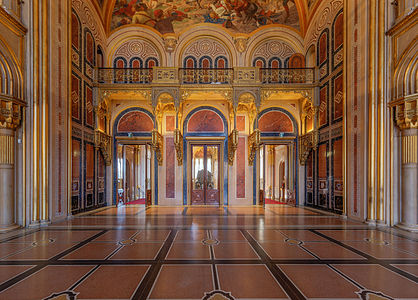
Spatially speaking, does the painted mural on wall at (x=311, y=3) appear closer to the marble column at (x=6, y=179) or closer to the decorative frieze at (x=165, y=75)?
the decorative frieze at (x=165, y=75)

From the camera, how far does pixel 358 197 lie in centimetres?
749

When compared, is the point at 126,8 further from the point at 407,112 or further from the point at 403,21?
the point at 407,112

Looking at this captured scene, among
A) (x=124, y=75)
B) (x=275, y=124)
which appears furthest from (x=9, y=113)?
(x=275, y=124)

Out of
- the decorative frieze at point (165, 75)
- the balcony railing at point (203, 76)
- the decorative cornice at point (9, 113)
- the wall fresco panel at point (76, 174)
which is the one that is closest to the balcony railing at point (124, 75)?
the balcony railing at point (203, 76)

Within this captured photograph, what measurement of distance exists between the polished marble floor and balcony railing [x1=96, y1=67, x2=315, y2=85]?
6565mm

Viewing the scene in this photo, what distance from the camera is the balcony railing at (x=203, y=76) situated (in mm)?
10703

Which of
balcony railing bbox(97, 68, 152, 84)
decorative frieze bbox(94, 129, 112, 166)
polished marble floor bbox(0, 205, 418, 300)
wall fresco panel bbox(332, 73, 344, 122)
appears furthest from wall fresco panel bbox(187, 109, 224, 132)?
polished marble floor bbox(0, 205, 418, 300)

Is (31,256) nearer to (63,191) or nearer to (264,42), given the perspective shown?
(63,191)

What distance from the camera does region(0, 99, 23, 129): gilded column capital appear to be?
19.7 ft

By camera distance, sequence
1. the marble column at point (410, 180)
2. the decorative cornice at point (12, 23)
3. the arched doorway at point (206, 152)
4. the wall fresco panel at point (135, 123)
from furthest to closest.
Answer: the wall fresco panel at point (135, 123) < the arched doorway at point (206, 152) < the marble column at point (410, 180) < the decorative cornice at point (12, 23)

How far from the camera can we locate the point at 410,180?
6.31 meters

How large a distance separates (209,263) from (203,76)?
28.3ft

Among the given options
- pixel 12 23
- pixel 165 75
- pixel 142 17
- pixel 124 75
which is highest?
pixel 142 17

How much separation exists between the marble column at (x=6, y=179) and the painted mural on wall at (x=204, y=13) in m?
7.91
